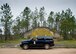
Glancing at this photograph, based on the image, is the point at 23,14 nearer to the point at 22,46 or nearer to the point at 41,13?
the point at 41,13

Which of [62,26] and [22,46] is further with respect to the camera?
[62,26]

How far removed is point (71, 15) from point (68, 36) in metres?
10.9

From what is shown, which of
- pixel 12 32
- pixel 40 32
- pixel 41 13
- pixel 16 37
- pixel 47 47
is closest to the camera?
pixel 47 47

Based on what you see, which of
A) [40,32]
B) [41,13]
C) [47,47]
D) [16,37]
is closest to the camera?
[47,47]

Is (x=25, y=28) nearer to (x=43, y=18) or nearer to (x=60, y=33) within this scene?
(x=43, y=18)

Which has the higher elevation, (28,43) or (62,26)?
(62,26)

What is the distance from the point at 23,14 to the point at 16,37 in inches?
493

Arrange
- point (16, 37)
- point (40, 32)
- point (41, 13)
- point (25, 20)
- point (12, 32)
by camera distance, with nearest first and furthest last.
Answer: point (40, 32), point (16, 37), point (12, 32), point (25, 20), point (41, 13)

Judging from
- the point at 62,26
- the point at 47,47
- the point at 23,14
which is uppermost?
the point at 23,14

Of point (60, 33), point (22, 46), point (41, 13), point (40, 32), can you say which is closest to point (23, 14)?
point (41, 13)

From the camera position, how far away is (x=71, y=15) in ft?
245

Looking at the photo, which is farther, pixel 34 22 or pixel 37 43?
pixel 34 22

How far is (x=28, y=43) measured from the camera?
98.9ft

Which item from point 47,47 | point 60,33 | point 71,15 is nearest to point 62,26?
point 60,33
